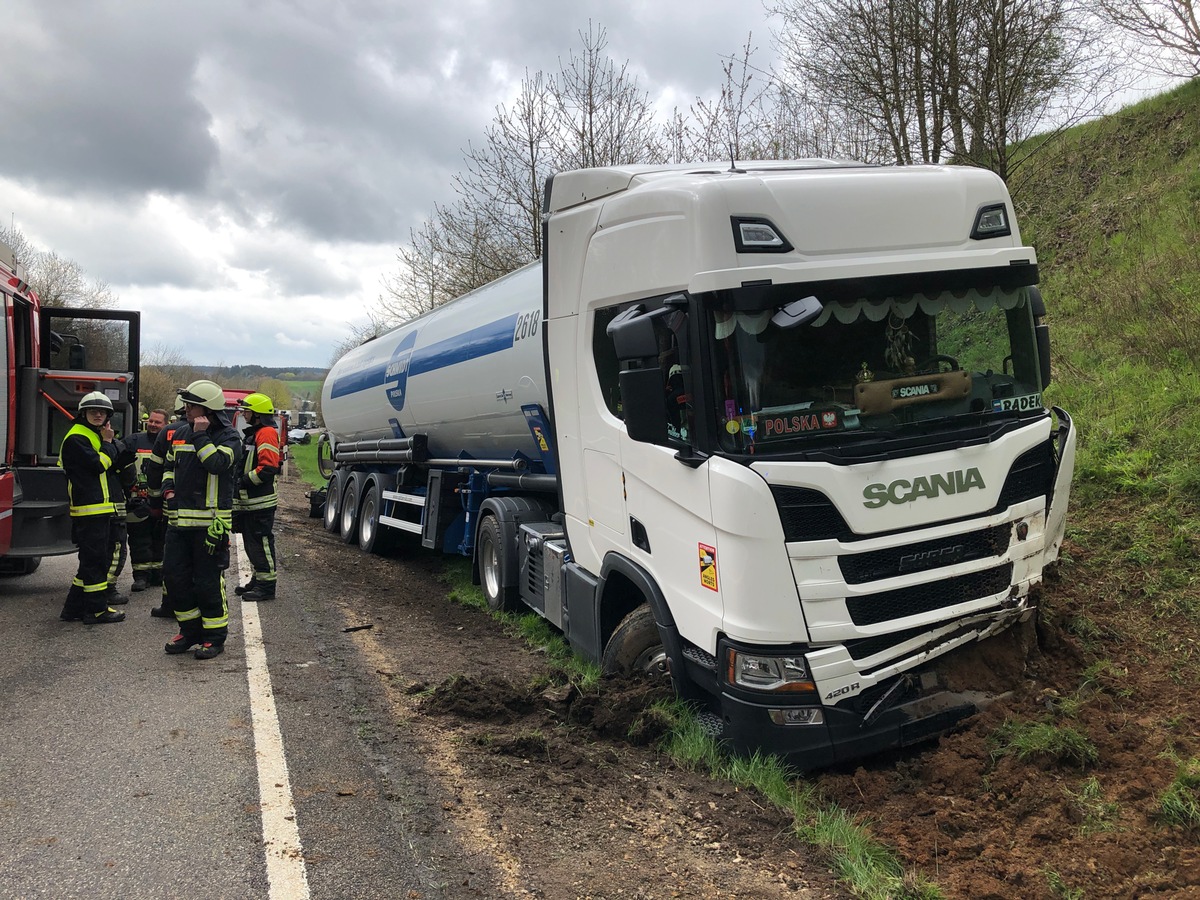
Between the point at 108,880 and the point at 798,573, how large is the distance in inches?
115

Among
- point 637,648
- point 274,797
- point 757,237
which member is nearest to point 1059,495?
point 757,237

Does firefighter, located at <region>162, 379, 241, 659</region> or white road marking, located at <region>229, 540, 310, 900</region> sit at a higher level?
firefighter, located at <region>162, 379, 241, 659</region>

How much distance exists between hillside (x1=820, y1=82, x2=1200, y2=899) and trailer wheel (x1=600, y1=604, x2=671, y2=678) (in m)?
1.09

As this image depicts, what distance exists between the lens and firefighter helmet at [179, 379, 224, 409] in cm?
654

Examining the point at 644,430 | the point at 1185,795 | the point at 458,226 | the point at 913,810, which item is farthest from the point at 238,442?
the point at 458,226

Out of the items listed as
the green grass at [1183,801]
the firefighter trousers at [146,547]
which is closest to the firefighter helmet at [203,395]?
the firefighter trousers at [146,547]

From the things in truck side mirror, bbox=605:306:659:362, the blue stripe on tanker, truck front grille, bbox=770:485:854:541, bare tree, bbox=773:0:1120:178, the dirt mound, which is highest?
bare tree, bbox=773:0:1120:178

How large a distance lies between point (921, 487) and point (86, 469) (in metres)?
6.67

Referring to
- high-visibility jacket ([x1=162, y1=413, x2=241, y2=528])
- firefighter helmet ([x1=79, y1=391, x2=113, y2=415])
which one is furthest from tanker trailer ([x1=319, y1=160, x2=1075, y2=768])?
firefighter helmet ([x1=79, y1=391, x2=113, y2=415])

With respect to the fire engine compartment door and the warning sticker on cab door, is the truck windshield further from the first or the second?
the fire engine compartment door

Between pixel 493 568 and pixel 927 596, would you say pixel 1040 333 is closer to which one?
pixel 927 596

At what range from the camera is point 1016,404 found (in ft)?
14.7

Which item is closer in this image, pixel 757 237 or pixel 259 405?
pixel 757 237

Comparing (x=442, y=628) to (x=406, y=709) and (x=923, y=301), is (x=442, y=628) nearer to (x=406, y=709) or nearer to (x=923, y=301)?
(x=406, y=709)
